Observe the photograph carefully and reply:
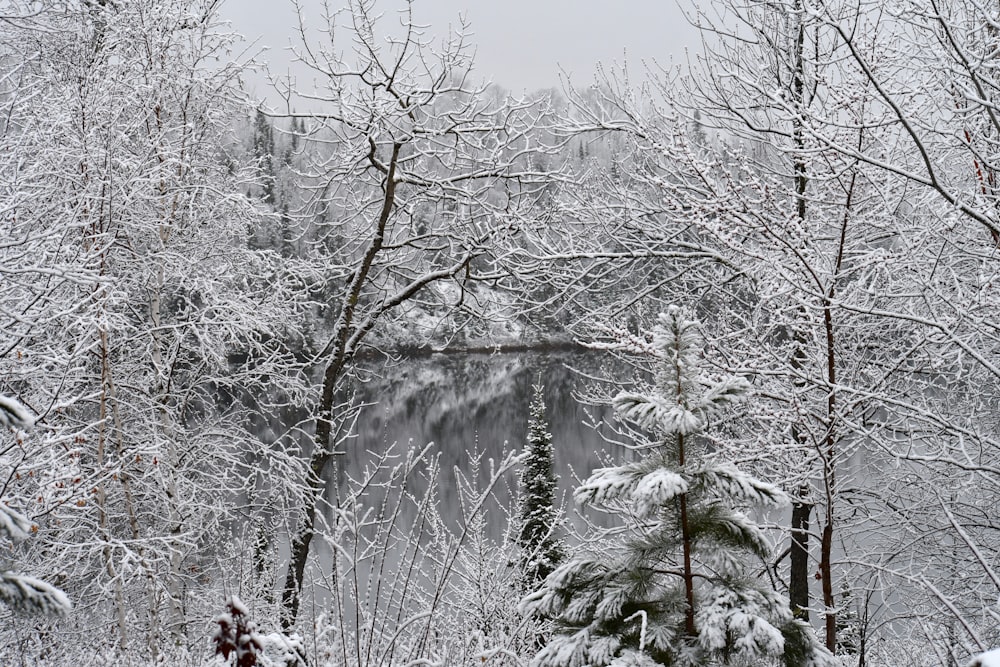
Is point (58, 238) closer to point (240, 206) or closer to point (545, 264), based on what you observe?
point (240, 206)

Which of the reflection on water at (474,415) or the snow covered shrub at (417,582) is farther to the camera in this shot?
the reflection on water at (474,415)

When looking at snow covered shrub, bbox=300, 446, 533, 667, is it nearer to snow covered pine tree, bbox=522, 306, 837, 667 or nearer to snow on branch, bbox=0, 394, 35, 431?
snow covered pine tree, bbox=522, 306, 837, 667

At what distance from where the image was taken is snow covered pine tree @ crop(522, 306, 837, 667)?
9.93 ft

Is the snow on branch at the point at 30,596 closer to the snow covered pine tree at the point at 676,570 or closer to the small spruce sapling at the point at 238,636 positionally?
the small spruce sapling at the point at 238,636

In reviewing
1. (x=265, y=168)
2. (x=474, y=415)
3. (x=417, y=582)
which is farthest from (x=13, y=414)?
(x=474, y=415)

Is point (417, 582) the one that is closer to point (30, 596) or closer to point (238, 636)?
point (238, 636)

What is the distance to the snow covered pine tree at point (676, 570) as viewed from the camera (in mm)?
3027

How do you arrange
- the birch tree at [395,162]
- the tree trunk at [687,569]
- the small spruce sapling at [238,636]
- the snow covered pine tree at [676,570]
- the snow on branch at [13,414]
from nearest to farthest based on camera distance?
the snow on branch at [13,414], the small spruce sapling at [238,636], the snow covered pine tree at [676,570], the tree trunk at [687,569], the birch tree at [395,162]

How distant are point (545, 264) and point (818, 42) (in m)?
2.93

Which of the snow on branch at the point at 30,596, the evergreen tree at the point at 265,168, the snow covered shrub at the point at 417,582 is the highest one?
the evergreen tree at the point at 265,168

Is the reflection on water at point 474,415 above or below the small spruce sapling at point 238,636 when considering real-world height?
below

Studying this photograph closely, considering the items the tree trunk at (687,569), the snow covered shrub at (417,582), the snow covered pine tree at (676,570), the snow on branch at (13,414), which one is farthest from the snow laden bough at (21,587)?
the tree trunk at (687,569)

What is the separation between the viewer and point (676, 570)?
11.1 ft

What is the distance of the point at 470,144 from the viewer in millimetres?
8609
